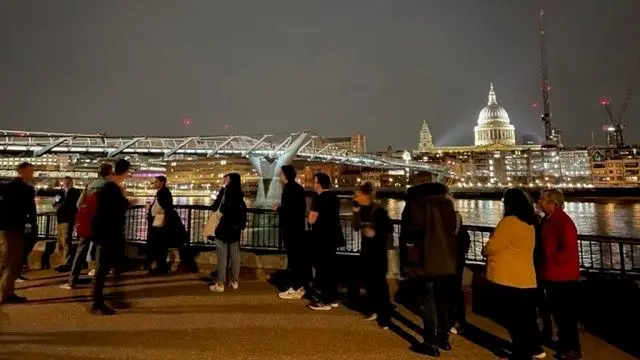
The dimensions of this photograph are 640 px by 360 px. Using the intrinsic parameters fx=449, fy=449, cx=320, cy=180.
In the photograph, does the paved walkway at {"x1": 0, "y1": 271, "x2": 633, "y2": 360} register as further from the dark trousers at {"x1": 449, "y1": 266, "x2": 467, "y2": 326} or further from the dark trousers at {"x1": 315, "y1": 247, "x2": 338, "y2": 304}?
the dark trousers at {"x1": 315, "y1": 247, "x2": 338, "y2": 304}

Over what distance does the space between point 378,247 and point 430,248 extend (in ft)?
3.64

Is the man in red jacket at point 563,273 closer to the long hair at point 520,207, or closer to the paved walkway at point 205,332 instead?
the paved walkway at point 205,332

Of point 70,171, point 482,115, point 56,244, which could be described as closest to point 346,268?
point 56,244

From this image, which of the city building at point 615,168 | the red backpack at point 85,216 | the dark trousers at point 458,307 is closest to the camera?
the dark trousers at point 458,307

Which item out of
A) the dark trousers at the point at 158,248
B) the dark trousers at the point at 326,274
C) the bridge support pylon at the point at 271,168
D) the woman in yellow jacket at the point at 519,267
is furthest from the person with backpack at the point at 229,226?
the bridge support pylon at the point at 271,168

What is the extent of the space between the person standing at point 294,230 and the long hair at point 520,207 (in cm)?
325

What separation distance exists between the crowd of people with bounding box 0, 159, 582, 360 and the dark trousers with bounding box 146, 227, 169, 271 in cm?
2

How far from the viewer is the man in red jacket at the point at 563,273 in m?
4.73

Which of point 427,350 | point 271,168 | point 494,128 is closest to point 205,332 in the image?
point 427,350

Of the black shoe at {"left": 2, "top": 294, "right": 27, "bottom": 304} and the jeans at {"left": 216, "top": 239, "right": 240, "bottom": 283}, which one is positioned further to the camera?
the jeans at {"left": 216, "top": 239, "right": 240, "bottom": 283}

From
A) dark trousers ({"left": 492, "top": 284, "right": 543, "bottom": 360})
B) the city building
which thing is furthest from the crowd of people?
the city building

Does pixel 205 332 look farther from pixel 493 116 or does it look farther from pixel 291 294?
pixel 493 116

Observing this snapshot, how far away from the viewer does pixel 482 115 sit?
19062 centimetres

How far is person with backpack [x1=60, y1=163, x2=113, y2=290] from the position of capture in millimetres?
6691
